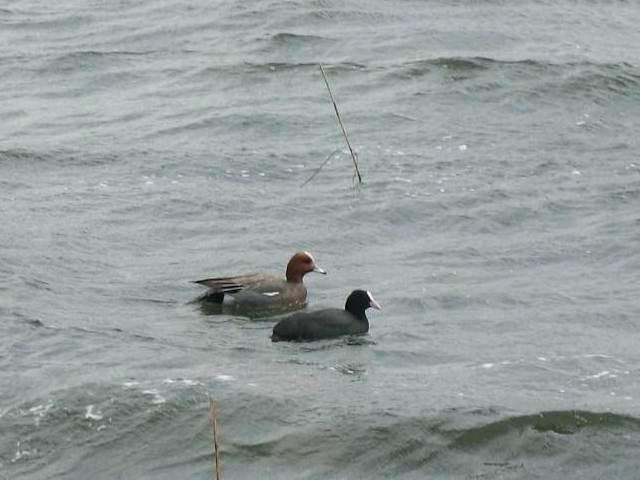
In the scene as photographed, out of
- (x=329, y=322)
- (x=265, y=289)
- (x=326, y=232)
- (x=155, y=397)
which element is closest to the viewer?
(x=155, y=397)

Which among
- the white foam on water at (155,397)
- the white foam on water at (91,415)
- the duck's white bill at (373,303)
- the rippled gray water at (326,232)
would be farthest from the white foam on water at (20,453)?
the duck's white bill at (373,303)

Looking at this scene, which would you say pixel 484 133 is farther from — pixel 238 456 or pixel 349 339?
pixel 238 456

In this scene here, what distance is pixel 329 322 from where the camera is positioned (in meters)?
13.2

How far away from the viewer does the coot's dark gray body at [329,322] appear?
42.8 feet

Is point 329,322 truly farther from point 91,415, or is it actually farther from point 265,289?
point 91,415

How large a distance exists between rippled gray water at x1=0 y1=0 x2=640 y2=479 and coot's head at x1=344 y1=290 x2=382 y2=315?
22 cm

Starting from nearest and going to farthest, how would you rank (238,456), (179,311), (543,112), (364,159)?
1. (238,456)
2. (179,311)
3. (364,159)
4. (543,112)

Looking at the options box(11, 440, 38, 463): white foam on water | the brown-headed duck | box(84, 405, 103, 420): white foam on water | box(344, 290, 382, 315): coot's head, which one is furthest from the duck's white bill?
box(11, 440, 38, 463): white foam on water

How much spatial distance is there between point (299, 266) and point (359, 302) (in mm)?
1293

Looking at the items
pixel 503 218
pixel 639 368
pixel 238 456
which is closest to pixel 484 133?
pixel 503 218

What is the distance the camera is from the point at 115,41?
2455 centimetres

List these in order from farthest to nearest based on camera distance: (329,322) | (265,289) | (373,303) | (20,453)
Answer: (265,289)
(373,303)
(329,322)
(20,453)

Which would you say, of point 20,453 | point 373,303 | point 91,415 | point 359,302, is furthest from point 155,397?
point 373,303

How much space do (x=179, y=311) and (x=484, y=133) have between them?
603 centimetres
